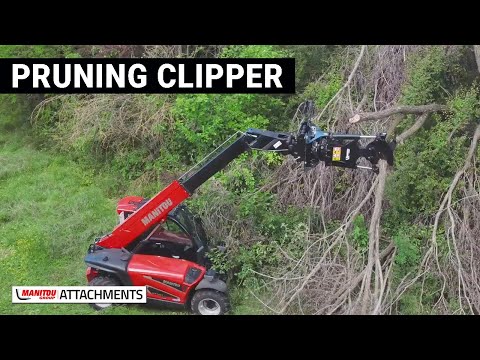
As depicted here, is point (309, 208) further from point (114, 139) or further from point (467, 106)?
point (114, 139)

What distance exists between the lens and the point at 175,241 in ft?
23.4

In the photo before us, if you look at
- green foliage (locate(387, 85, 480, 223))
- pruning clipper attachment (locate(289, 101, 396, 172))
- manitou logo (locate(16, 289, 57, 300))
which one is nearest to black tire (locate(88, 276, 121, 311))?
manitou logo (locate(16, 289, 57, 300))

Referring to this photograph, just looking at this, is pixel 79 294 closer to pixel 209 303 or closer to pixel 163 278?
pixel 163 278

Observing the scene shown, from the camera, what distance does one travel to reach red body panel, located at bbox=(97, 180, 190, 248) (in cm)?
662

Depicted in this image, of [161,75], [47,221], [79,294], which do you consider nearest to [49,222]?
[47,221]

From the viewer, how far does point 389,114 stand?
701cm

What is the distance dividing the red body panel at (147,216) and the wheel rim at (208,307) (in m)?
1.10

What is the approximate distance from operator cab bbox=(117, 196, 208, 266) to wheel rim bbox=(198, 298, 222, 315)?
493mm

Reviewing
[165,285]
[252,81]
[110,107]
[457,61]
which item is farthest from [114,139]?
[457,61]

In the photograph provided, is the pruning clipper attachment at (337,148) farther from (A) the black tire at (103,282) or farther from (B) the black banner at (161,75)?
(A) the black tire at (103,282)

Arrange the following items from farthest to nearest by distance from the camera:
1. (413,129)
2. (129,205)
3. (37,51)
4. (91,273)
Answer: (37,51), (129,205), (413,129), (91,273)

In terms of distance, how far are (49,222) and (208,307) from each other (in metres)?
3.24

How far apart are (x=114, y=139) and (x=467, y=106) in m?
5.88

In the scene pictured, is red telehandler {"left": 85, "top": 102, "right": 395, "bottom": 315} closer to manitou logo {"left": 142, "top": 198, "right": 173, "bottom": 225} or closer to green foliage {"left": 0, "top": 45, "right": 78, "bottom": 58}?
manitou logo {"left": 142, "top": 198, "right": 173, "bottom": 225}
